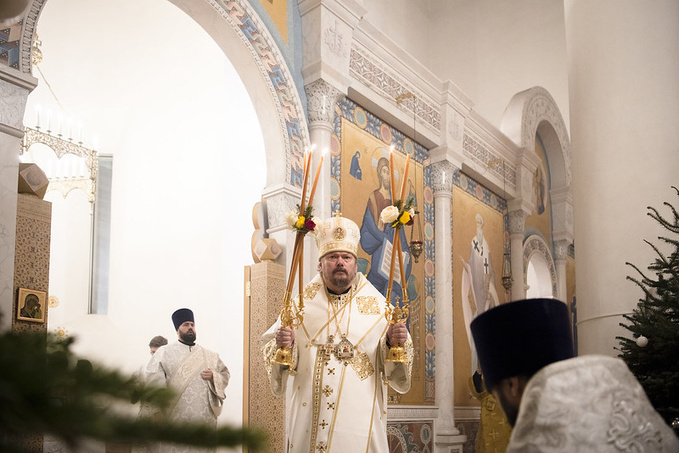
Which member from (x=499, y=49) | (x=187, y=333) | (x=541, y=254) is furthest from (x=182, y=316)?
(x=499, y=49)

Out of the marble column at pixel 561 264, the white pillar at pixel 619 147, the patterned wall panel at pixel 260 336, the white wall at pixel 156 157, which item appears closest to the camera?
the white pillar at pixel 619 147

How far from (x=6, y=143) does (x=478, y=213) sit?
862 cm

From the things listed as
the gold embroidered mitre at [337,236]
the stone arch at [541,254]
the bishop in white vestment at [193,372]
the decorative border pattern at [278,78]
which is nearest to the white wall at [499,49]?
the stone arch at [541,254]

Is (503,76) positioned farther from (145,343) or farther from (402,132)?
(145,343)

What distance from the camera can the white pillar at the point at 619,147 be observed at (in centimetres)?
633

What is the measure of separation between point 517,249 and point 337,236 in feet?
28.8

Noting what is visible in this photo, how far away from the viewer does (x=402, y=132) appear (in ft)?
32.8

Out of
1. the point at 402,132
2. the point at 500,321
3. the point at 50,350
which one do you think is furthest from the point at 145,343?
the point at 50,350

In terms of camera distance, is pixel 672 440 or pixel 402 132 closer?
pixel 672 440

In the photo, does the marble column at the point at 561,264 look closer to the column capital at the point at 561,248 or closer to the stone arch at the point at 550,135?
the column capital at the point at 561,248

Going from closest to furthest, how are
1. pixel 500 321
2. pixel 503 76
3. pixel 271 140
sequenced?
pixel 500 321, pixel 271 140, pixel 503 76

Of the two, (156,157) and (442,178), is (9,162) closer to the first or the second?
(442,178)

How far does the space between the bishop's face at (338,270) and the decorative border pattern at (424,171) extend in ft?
9.11

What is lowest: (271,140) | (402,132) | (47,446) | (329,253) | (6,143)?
(47,446)
